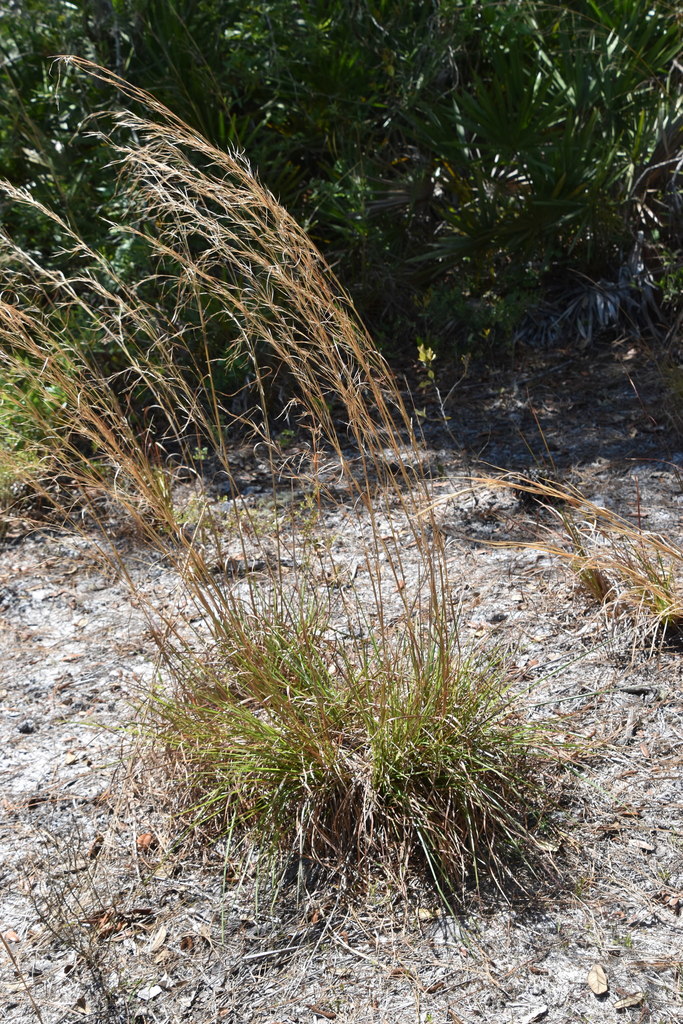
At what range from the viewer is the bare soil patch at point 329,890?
228 centimetres

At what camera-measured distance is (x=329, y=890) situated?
8.39ft

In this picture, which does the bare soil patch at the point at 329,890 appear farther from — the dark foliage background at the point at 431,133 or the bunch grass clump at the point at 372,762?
the dark foliage background at the point at 431,133

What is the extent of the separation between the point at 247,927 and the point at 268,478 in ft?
10.4

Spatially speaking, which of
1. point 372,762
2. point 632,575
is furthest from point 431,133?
point 372,762

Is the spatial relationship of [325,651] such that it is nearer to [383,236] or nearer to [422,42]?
[383,236]

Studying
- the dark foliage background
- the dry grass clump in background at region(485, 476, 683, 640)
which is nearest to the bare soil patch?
the dry grass clump in background at region(485, 476, 683, 640)

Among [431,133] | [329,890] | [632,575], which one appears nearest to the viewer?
[329,890]

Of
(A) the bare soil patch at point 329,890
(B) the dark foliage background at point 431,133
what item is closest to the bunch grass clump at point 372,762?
(A) the bare soil patch at point 329,890

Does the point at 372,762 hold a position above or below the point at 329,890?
above

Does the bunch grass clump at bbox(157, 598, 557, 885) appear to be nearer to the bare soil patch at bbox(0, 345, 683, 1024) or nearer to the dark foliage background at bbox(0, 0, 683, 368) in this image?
the bare soil patch at bbox(0, 345, 683, 1024)

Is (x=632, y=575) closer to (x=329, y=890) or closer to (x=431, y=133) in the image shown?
(x=329, y=890)

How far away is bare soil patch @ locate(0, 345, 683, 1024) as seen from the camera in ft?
7.49

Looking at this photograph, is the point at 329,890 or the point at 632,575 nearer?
the point at 329,890

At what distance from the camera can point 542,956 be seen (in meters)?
2.32
